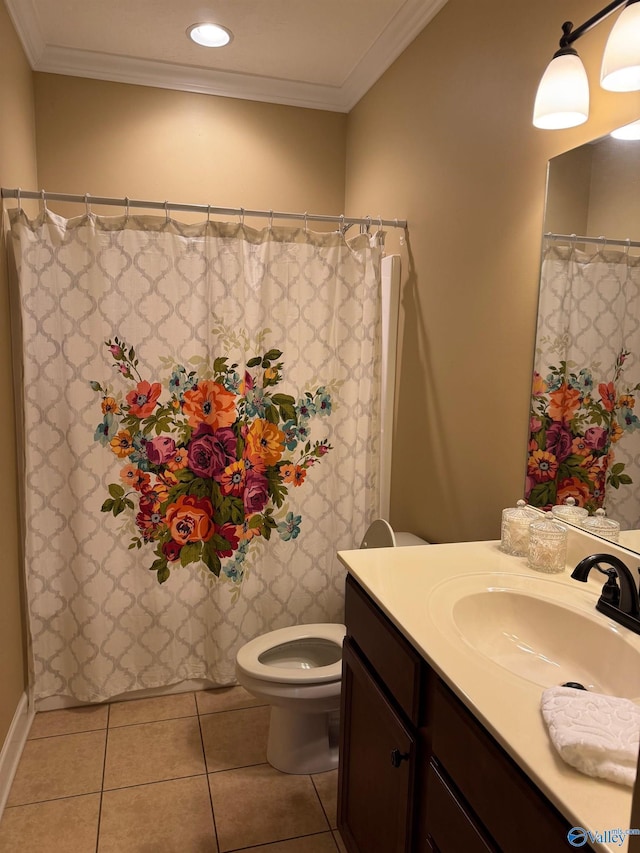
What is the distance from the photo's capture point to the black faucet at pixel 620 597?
1.20 m

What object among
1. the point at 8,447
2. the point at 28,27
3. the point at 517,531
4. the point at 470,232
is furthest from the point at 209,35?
the point at 517,531

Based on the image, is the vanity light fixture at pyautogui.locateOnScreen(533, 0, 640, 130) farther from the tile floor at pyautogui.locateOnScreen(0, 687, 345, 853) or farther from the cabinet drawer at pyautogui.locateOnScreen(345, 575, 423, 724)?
the tile floor at pyautogui.locateOnScreen(0, 687, 345, 853)

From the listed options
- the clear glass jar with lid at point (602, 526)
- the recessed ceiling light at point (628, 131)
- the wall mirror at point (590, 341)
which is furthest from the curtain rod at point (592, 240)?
the clear glass jar with lid at point (602, 526)

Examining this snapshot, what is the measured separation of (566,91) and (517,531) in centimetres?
106

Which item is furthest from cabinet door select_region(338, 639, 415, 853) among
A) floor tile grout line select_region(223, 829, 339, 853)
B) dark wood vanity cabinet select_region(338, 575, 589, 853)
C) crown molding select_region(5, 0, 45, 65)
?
crown molding select_region(5, 0, 45, 65)

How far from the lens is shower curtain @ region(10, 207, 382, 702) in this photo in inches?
86.9

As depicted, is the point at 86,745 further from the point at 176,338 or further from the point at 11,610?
the point at 176,338

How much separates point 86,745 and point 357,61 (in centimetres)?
295

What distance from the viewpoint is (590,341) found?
1494 millimetres

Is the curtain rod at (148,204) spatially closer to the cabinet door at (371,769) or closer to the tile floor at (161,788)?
the cabinet door at (371,769)

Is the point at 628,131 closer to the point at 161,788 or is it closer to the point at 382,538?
the point at 382,538

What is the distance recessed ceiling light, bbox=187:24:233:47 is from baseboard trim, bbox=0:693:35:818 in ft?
8.76

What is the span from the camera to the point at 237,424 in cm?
238

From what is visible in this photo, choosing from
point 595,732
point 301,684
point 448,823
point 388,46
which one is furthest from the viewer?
point 388,46
